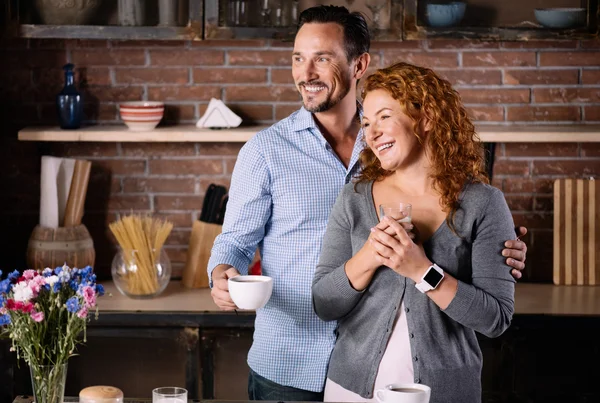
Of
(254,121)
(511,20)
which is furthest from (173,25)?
(511,20)

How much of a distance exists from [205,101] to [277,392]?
164 centimetres

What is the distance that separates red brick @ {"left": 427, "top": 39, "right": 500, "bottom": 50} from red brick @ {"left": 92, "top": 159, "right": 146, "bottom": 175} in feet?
4.17

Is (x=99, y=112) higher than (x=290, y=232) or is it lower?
higher

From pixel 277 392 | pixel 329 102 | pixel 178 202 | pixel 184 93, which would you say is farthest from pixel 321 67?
pixel 178 202

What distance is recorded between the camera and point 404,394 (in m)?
1.62

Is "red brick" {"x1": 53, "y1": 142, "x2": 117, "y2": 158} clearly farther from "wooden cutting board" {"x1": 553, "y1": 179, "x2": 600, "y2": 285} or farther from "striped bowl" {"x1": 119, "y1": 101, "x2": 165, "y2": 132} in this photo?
"wooden cutting board" {"x1": 553, "y1": 179, "x2": 600, "y2": 285}

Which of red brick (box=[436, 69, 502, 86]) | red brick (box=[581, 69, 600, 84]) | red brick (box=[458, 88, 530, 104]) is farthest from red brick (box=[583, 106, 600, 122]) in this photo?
red brick (box=[436, 69, 502, 86])

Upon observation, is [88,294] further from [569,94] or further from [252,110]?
[569,94]

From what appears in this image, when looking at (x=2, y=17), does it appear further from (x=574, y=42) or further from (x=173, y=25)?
(x=574, y=42)

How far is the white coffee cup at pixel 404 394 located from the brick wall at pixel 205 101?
7.00 ft

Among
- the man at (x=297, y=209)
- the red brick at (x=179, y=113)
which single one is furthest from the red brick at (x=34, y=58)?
the man at (x=297, y=209)

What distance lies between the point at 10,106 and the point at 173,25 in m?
0.80

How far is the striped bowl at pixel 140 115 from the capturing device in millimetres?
3520

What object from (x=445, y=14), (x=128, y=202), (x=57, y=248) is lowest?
(x=57, y=248)
